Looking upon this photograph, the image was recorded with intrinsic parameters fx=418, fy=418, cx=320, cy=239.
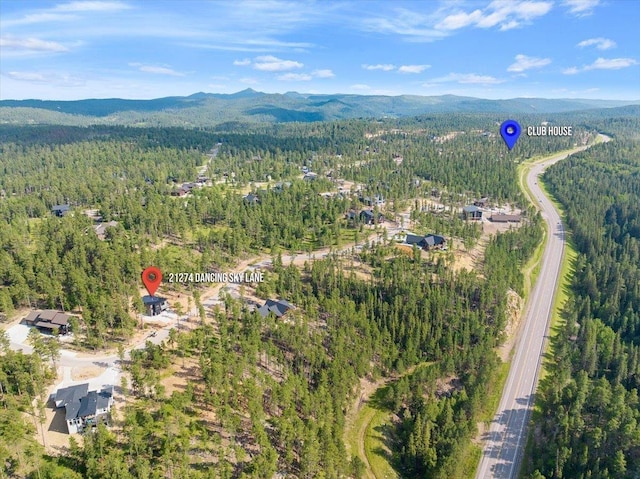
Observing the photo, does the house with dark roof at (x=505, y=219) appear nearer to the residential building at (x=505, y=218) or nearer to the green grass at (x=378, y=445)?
the residential building at (x=505, y=218)

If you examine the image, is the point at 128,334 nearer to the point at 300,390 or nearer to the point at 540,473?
the point at 300,390

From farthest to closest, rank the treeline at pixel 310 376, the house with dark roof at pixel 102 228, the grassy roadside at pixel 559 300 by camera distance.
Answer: the house with dark roof at pixel 102 228, the grassy roadside at pixel 559 300, the treeline at pixel 310 376

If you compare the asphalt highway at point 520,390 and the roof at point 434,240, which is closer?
the asphalt highway at point 520,390

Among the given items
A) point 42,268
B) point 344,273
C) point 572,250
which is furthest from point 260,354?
point 572,250

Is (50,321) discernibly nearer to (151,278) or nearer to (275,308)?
(151,278)

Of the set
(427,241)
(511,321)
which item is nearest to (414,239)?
(427,241)

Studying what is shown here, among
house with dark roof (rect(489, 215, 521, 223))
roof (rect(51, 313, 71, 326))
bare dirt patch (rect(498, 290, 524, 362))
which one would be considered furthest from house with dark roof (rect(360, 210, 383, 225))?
roof (rect(51, 313, 71, 326))

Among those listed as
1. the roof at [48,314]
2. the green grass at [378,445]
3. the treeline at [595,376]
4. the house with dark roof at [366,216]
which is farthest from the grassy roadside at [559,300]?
the roof at [48,314]
